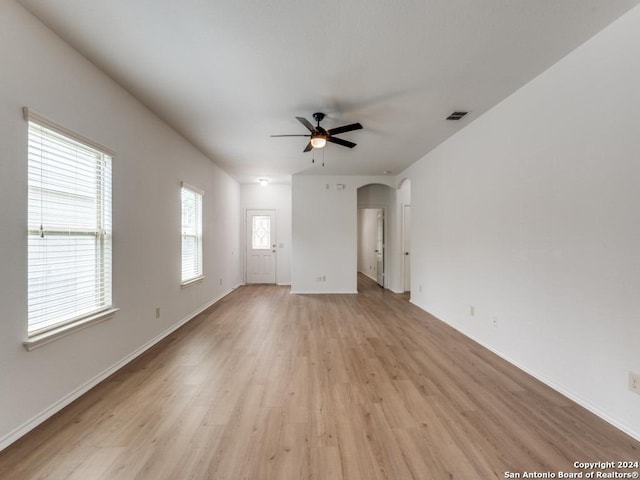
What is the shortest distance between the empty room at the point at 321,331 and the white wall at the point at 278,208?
3.70 metres

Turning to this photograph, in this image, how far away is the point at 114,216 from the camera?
8.50 feet

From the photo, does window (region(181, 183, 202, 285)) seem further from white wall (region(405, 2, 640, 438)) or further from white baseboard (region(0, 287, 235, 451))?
white wall (region(405, 2, 640, 438))

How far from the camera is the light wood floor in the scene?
152 cm

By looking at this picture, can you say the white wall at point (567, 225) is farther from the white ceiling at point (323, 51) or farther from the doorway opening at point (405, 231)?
the doorway opening at point (405, 231)

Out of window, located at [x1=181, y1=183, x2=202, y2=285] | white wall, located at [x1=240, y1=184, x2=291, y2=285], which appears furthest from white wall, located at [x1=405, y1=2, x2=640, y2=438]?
white wall, located at [x1=240, y1=184, x2=291, y2=285]

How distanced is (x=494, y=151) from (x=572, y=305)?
1759 mm

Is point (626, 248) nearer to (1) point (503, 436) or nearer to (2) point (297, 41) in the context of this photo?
(1) point (503, 436)

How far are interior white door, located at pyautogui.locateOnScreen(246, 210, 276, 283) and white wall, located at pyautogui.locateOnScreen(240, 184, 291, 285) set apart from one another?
0.11 meters

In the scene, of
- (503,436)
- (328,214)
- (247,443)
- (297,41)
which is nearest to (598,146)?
(503,436)

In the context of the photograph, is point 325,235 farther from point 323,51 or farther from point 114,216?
point 323,51

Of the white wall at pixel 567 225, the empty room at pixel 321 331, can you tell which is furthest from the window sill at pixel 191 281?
the white wall at pixel 567 225

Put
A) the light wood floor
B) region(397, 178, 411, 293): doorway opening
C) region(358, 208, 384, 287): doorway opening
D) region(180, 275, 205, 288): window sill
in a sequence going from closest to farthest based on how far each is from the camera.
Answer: the light wood floor, region(180, 275, 205, 288): window sill, region(397, 178, 411, 293): doorway opening, region(358, 208, 384, 287): doorway opening

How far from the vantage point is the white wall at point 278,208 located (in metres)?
7.39

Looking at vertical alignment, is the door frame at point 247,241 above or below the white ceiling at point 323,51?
below
